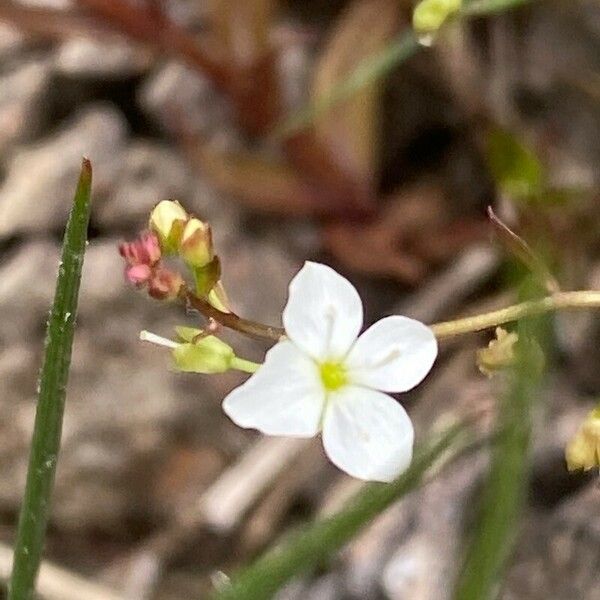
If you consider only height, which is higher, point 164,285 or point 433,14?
point 433,14

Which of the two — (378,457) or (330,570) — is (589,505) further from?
(378,457)

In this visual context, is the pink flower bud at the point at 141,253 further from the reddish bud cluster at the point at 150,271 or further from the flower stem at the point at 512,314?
the flower stem at the point at 512,314

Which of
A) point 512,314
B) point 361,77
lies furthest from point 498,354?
point 361,77

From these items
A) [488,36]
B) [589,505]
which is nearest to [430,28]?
[589,505]

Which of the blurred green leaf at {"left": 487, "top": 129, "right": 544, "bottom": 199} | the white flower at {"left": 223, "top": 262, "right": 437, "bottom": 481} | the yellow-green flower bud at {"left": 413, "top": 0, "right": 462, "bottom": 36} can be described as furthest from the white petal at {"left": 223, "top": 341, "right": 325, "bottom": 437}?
the blurred green leaf at {"left": 487, "top": 129, "right": 544, "bottom": 199}

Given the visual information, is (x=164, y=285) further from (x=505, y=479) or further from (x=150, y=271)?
(x=505, y=479)

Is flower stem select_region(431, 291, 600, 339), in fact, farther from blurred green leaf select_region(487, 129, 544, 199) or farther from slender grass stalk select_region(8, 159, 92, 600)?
blurred green leaf select_region(487, 129, 544, 199)
